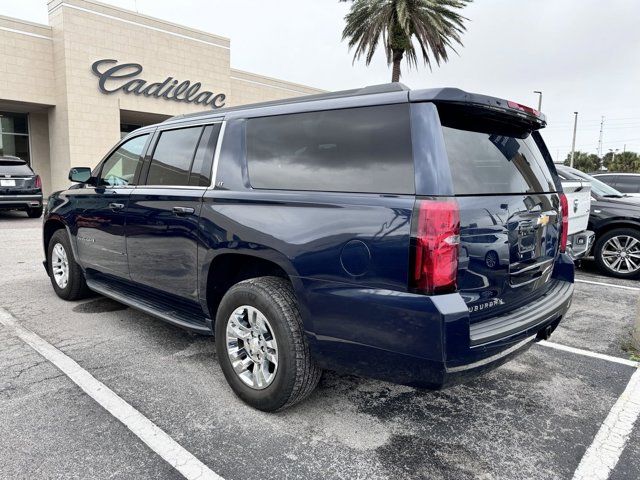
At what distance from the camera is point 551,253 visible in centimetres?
301

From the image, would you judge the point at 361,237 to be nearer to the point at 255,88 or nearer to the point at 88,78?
the point at 88,78

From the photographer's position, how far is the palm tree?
18.7 m

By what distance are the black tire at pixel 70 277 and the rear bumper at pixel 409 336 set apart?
11.1 ft

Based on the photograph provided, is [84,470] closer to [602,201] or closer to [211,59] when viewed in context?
[602,201]

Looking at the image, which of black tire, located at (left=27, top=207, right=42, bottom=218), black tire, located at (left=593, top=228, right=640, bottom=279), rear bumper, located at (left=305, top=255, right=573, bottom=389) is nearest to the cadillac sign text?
black tire, located at (left=27, top=207, right=42, bottom=218)

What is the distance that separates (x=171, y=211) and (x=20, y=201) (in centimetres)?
1174

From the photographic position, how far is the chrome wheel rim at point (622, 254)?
6785mm

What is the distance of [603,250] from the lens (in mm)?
7012

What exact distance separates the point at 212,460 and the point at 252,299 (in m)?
0.87

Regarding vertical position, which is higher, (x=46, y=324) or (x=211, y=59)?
(x=211, y=59)

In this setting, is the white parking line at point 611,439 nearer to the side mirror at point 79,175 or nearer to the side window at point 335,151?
the side window at point 335,151

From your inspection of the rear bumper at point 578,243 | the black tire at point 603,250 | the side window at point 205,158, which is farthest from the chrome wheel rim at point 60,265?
the black tire at point 603,250

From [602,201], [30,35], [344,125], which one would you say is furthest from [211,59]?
[344,125]

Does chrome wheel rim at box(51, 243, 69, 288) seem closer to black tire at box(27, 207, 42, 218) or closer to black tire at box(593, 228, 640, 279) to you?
black tire at box(593, 228, 640, 279)
